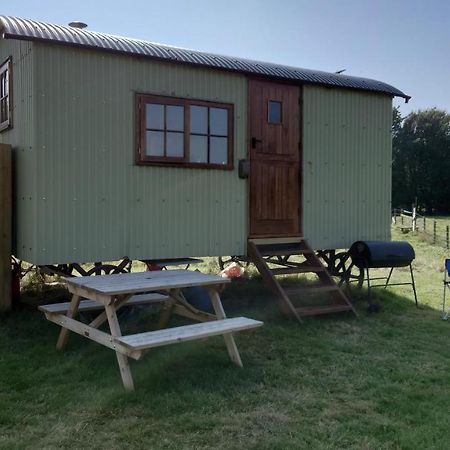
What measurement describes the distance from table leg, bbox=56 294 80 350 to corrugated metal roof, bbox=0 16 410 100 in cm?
280

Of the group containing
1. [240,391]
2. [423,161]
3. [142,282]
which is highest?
[423,161]

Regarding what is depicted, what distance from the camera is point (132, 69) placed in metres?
6.25

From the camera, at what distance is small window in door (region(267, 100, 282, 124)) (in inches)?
288

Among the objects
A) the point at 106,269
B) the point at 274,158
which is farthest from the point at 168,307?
the point at 274,158

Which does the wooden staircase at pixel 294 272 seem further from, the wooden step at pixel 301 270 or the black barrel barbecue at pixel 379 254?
the black barrel barbecue at pixel 379 254

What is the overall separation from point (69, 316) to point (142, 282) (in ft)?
2.60

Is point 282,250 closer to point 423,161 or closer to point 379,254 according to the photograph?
point 379,254

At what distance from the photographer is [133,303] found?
18.6 ft

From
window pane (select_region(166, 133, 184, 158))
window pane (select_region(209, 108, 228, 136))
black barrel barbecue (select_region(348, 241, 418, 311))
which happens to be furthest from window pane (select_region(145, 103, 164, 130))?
black barrel barbecue (select_region(348, 241, 418, 311))

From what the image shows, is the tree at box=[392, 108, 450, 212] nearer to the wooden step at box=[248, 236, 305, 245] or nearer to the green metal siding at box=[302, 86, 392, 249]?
the green metal siding at box=[302, 86, 392, 249]

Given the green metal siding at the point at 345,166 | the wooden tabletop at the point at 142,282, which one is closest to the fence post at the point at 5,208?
the wooden tabletop at the point at 142,282

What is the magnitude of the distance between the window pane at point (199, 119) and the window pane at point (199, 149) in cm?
10

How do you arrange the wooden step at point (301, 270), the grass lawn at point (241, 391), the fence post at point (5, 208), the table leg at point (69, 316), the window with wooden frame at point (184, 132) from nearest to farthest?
the grass lawn at point (241, 391), the table leg at point (69, 316), the fence post at point (5, 208), the window with wooden frame at point (184, 132), the wooden step at point (301, 270)

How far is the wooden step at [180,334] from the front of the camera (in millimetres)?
3883
